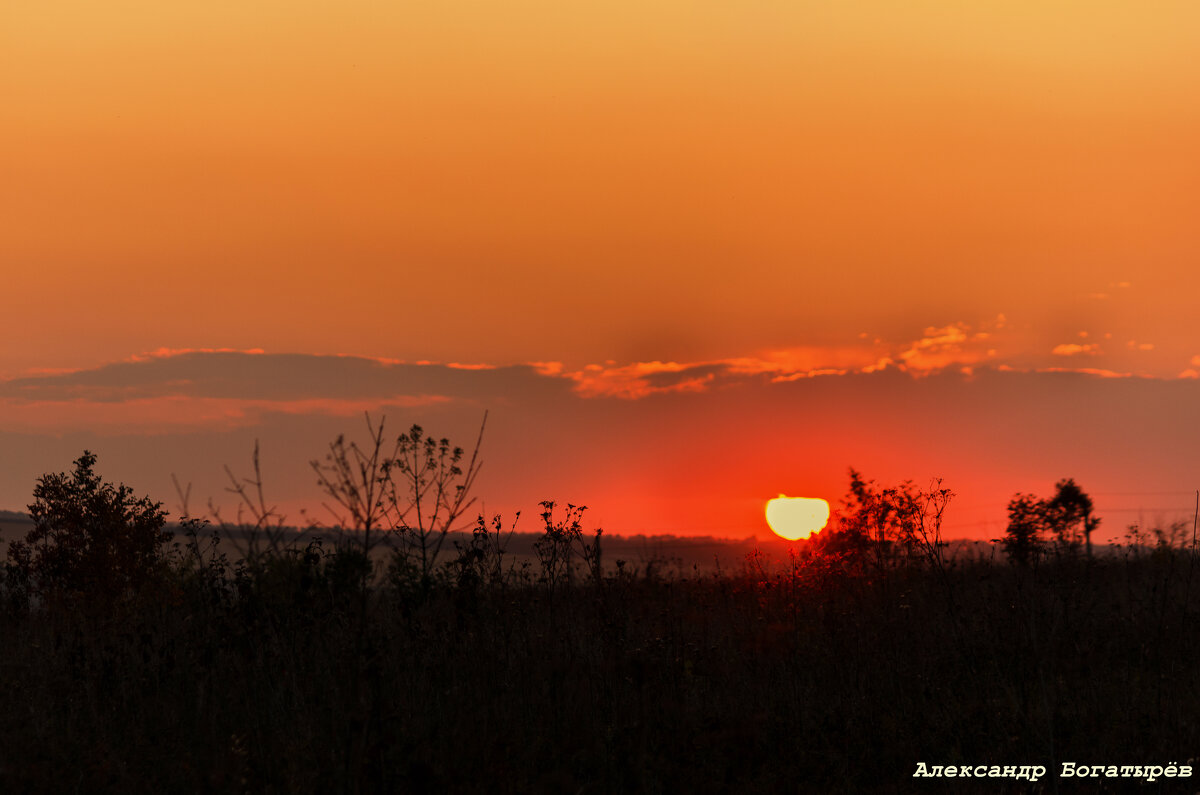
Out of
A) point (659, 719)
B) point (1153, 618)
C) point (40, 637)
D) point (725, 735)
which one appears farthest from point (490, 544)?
point (1153, 618)

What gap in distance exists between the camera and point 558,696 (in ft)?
33.2

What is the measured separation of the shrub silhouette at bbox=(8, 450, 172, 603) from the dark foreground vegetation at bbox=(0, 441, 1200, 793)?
973 millimetres

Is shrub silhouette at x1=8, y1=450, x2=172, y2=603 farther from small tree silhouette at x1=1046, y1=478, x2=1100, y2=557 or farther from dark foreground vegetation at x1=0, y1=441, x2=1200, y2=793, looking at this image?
small tree silhouette at x1=1046, y1=478, x2=1100, y2=557

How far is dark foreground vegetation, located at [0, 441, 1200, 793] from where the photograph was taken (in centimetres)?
798

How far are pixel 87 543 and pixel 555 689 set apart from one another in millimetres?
12090

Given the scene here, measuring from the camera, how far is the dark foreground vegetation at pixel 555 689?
798 cm

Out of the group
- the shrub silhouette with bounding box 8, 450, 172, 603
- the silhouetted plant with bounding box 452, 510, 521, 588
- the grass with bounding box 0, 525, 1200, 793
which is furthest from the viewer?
the shrub silhouette with bounding box 8, 450, 172, 603

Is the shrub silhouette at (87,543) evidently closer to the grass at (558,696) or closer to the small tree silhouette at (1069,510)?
the grass at (558,696)

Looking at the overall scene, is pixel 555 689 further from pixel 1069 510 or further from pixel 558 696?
pixel 1069 510

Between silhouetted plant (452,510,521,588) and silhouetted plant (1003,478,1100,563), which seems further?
silhouetted plant (1003,478,1100,563)

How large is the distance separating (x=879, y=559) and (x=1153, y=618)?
459cm

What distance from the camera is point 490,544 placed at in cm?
1147

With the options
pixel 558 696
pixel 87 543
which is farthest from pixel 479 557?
pixel 87 543

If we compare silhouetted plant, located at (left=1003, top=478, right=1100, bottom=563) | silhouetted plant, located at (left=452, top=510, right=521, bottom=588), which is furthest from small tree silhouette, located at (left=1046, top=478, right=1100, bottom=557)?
silhouetted plant, located at (left=452, top=510, right=521, bottom=588)
